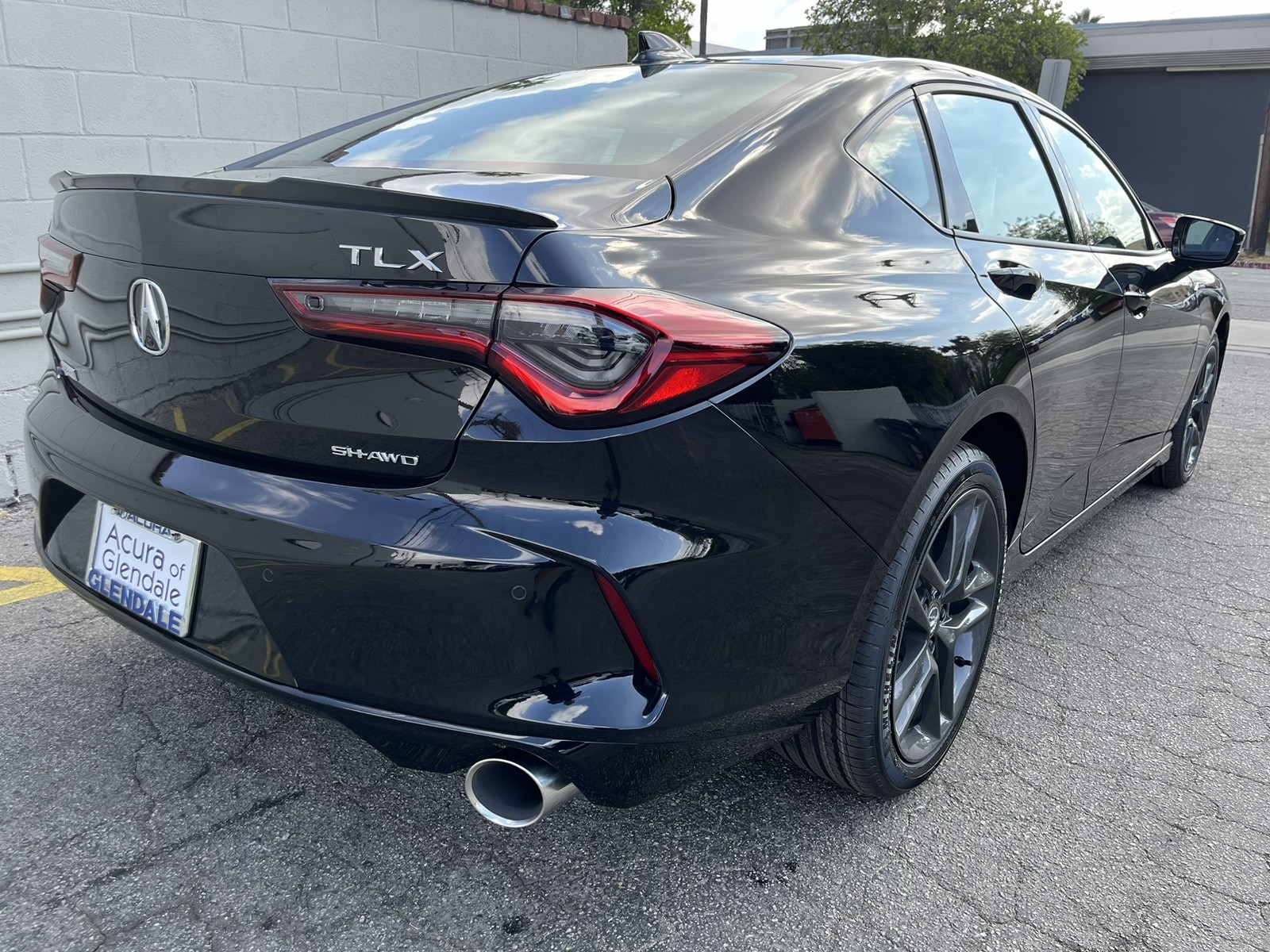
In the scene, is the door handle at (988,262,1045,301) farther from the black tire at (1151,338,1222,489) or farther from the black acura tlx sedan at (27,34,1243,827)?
the black tire at (1151,338,1222,489)

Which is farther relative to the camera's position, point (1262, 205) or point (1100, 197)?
point (1262, 205)

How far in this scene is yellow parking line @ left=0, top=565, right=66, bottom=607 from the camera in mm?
3023

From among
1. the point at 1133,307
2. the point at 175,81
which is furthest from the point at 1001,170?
the point at 175,81

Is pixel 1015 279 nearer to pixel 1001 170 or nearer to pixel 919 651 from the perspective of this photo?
pixel 1001 170

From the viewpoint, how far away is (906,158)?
226cm

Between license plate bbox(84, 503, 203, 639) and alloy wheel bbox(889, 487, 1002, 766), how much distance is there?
4.14 feet

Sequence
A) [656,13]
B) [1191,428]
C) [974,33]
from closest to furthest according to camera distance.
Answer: [1191,428] → [656,13] → [974,33]

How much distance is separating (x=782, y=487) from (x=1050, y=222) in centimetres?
169

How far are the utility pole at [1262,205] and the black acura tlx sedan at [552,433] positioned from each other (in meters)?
27.1

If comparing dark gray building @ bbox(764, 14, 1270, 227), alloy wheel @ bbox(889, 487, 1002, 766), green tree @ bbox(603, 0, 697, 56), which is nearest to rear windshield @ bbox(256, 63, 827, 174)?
alloy wheel @ bbox(889, 487, 1002, 766)

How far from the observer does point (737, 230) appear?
5.76ft

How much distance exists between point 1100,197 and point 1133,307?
1.56ft

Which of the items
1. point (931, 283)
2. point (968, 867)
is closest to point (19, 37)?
point (931, 283)

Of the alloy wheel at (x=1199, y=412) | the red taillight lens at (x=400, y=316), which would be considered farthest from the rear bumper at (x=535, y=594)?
the alloy wheel at (x=1199, y=412)
